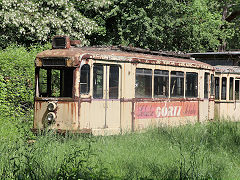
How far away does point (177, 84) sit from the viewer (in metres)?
15.4

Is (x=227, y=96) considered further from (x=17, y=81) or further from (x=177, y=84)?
(x=17, y=81)

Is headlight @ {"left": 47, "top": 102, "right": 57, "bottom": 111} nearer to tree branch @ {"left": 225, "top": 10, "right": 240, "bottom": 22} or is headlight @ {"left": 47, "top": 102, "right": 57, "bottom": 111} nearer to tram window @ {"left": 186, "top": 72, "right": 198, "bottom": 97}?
tram window @ {"left": 186, "top": 72, "right": 198, "bottom": 97}

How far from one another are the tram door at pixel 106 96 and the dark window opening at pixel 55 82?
0.88 metres

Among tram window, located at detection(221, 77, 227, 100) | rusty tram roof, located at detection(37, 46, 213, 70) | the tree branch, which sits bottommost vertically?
tram window, located at detection(221, 77, 227, 100)

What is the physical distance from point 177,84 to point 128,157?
7015 mm

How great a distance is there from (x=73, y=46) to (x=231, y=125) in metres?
5.54

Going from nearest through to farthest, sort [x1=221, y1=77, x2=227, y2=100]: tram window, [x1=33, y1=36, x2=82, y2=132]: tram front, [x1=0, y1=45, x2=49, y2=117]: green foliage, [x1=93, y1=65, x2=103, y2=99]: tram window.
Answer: [x1=33, y1=36, x2=82, y2=132]: tram front → [x1=93, y1=65, x2=103, y2=99]: tram window → [x1=0, y1=45, x2=49, y2=117]: green foliage → [x1=221, y1=77, x2=227, y2=100]: tram window

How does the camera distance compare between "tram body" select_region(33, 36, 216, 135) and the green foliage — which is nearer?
"tram body" select_region(33, 36, 216, 135)

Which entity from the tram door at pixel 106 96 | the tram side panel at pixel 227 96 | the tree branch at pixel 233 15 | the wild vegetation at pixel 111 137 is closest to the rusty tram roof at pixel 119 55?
the tram door at pixel 106 96

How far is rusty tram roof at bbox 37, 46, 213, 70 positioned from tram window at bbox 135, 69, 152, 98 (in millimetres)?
345

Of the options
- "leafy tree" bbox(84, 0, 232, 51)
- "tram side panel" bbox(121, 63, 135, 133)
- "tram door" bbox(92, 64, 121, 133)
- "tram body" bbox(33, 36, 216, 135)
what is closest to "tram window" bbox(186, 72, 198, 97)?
"tram body" bbox(33, 36, 216, 135)

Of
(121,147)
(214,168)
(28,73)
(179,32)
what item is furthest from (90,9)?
(214,168)

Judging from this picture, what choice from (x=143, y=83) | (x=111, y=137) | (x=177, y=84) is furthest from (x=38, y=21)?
(x=111, y=137)

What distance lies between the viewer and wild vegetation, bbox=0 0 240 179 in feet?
24.9
